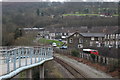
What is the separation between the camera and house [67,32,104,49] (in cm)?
3111

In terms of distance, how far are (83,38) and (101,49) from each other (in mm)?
6637

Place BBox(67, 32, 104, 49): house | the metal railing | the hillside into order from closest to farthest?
the metal railing < the hillside < BBox(67, 32, 104, 49): house

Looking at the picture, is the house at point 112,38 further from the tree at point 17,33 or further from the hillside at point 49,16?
the tree at point 17,33

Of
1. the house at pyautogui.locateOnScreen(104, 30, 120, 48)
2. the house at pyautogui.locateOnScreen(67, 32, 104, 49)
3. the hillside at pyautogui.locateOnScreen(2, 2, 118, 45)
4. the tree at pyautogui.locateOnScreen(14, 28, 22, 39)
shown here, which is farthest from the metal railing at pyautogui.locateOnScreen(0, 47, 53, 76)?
the house at pyautogui.locateOnScreen(104, 30, 120, 48)

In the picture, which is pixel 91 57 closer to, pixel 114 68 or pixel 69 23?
pixel 114 68

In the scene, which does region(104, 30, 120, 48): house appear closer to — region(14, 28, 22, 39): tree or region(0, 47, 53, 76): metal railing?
region(14, 28, 22, 39): tree

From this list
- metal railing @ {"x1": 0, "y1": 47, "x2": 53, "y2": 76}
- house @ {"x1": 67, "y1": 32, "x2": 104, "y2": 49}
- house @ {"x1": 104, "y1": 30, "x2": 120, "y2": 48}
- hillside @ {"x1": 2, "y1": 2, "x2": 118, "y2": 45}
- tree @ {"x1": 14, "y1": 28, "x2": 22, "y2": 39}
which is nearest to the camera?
metal railing @ {"x1": 0, "y1": 47, "x2": 53, "y2": 76}

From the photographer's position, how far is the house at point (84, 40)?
3111 centimetres

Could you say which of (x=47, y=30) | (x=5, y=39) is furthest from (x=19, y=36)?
(x=47, y=30)

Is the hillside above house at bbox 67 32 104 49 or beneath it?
above

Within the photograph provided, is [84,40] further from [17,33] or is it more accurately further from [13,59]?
[13,59]

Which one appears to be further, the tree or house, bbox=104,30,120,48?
house, bbox=104,30,120,48

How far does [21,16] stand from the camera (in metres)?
25.6

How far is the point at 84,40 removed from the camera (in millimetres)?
31234
